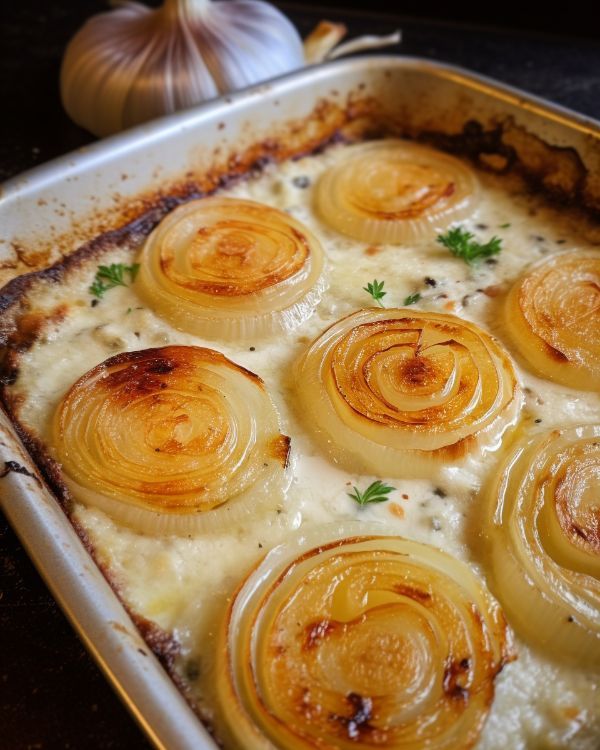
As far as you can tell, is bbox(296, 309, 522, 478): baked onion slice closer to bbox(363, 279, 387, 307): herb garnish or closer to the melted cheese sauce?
the melted cheese sauce

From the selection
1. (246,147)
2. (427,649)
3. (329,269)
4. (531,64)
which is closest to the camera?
(427,649)

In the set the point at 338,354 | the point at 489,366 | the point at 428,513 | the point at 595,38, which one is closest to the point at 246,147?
the point at 338,354

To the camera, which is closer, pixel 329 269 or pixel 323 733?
pixel 323 733

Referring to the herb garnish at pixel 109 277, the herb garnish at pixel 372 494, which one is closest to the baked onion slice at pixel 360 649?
the herb garnish at pixel 372 494

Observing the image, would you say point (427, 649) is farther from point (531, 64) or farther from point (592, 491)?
point (531, 64)

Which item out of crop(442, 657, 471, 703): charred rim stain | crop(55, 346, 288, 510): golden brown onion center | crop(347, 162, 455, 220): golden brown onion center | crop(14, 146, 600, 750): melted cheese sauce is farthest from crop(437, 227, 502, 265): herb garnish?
crop(442, 657, 471, 703): charred rim stain

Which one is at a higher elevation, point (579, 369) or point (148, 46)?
point (148, 46)

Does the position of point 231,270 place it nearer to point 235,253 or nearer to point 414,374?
point 235,253
